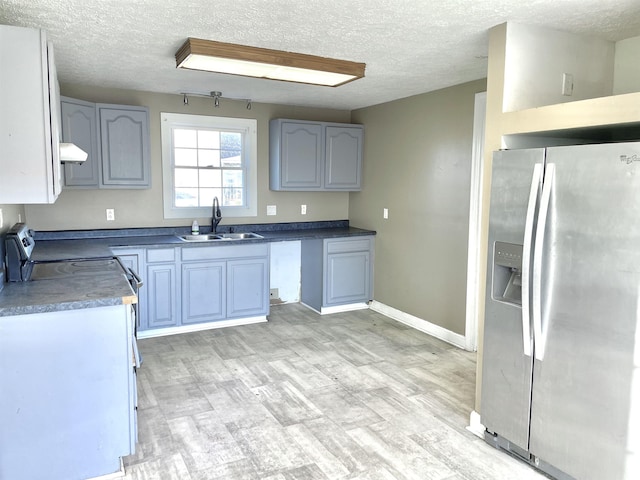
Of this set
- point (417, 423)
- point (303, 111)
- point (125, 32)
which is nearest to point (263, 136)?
point (303, 111)

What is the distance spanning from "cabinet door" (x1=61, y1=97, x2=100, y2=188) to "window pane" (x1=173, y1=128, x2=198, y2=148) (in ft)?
2.69

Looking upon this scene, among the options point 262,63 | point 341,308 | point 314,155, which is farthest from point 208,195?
point 262,63

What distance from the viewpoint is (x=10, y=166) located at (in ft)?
7.20

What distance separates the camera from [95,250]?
3689mm

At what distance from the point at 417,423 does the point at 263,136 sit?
3.46 m

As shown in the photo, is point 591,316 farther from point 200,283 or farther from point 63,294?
point 200,283

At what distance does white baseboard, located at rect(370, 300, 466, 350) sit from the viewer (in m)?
4.20

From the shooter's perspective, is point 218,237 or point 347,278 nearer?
point 218,237

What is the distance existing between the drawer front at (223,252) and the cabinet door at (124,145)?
803 millimetres

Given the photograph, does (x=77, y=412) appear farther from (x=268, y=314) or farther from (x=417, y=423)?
(x=268, y=314)

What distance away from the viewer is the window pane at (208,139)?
4914mm

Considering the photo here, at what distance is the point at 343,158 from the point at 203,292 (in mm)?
2151

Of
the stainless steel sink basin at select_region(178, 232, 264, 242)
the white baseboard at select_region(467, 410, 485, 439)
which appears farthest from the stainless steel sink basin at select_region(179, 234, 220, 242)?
the white baseboard at select_region(467, 410, 485, 439)

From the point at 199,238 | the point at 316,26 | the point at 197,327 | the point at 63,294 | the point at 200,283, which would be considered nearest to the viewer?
the point at 63,294
